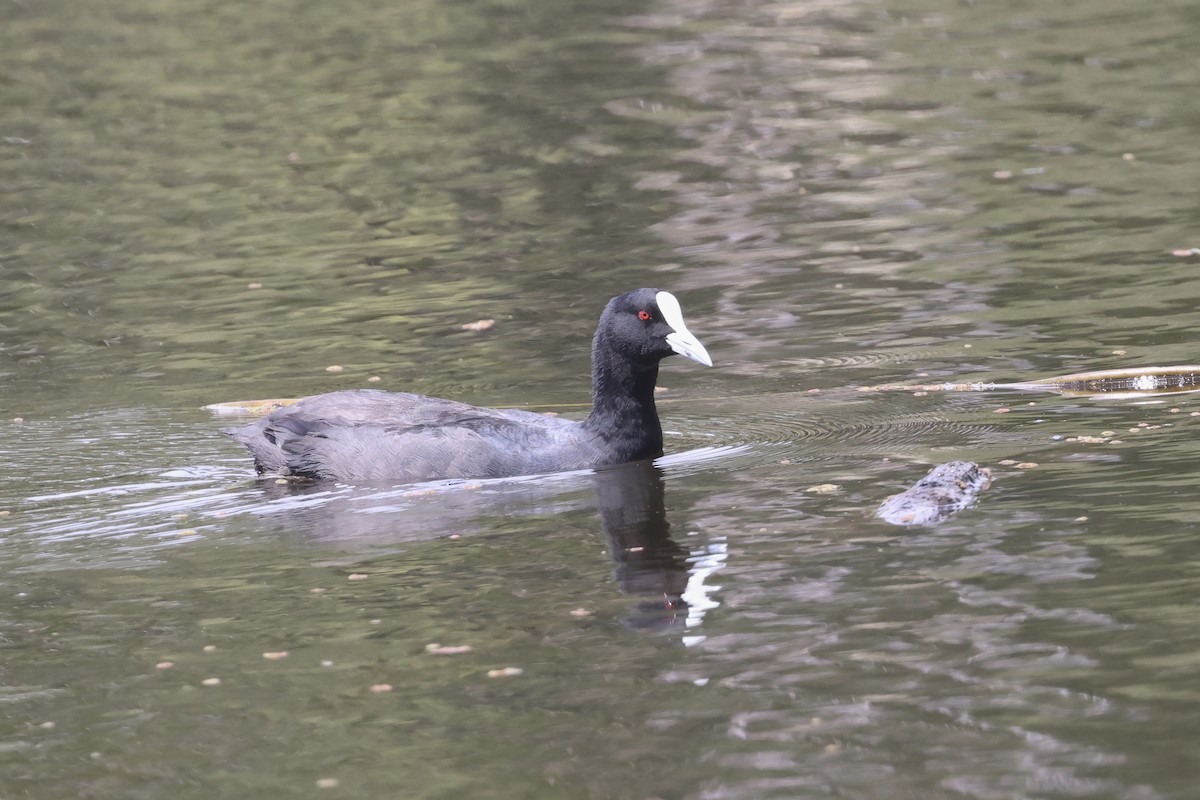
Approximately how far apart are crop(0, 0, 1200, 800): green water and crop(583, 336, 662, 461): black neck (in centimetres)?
28

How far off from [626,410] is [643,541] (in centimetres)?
179

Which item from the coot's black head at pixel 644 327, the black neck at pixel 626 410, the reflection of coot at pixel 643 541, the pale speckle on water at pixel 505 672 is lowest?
the reflection of coot at pixel 643 541

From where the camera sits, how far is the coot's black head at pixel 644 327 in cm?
980

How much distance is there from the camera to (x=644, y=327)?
9.95 meters

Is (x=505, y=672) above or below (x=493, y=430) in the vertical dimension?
below

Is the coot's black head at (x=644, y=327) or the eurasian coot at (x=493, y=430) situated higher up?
the coot's black head at (x=644, y=327)

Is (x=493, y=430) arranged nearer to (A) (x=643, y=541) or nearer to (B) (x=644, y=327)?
(B) (x=644, y=327)

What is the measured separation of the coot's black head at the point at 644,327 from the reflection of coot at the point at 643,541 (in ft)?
2.11

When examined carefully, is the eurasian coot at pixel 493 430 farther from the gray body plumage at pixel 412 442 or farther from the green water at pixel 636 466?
the green water at pixel 636 466

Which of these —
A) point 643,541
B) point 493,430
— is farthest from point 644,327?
point 643,541

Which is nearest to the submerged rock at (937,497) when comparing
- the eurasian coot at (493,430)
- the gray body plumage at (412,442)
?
the eurasian coot at (493,430)

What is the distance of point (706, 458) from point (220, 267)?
7960mm

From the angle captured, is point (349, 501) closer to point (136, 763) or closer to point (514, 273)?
point (136, 763)

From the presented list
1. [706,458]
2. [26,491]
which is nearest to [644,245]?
[706,458]
